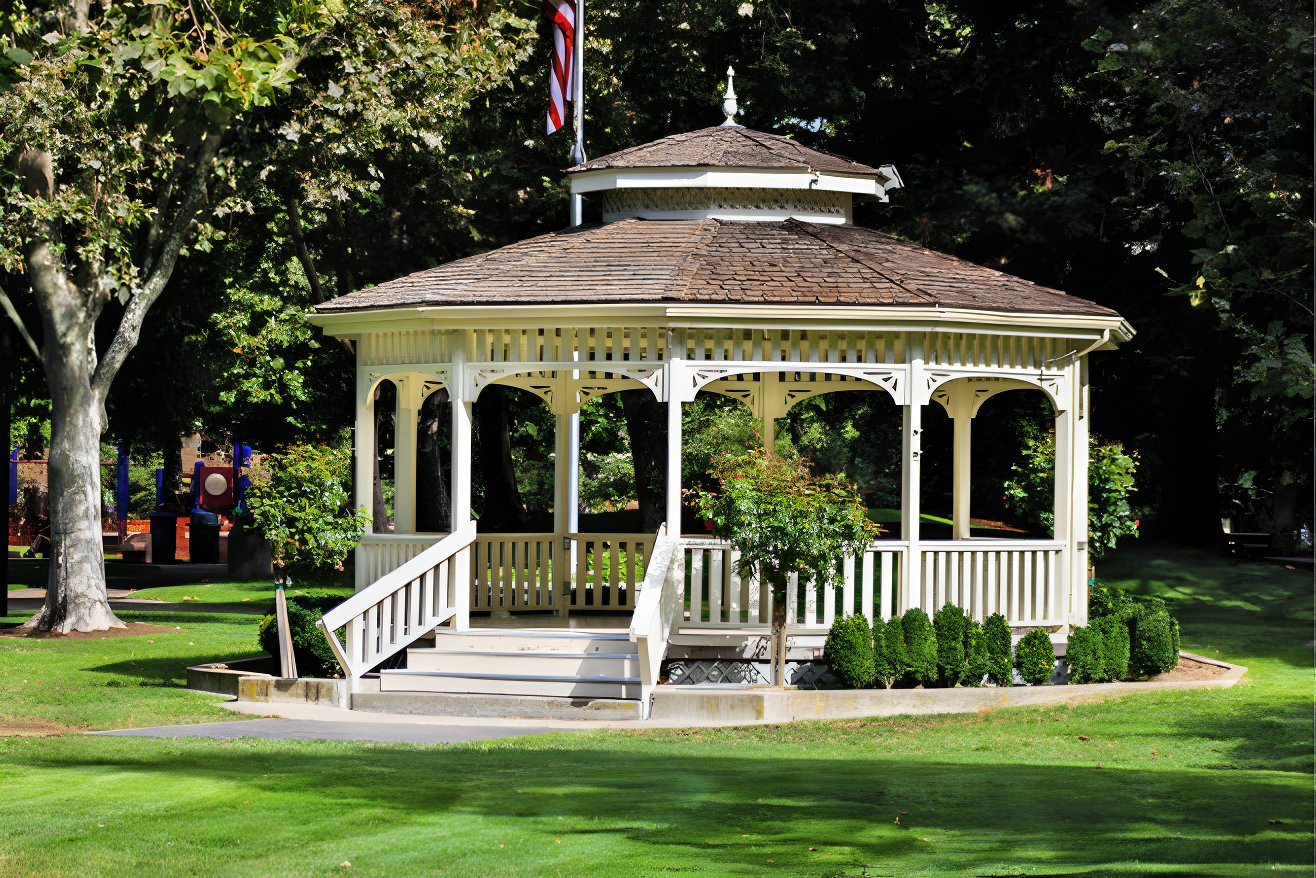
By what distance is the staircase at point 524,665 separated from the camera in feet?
56.4

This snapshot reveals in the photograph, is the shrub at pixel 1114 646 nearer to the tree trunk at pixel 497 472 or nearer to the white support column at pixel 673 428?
the white support column at pixel 673 428

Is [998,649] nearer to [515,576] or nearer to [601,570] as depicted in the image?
[601,570]

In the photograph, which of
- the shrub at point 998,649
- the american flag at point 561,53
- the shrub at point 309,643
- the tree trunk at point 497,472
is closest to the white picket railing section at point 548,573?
the shrub at point 309,643

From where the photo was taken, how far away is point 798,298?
17688 mm

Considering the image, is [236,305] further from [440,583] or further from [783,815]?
[783,815]

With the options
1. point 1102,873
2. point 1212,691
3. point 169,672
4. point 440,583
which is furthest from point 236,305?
point 1102,873

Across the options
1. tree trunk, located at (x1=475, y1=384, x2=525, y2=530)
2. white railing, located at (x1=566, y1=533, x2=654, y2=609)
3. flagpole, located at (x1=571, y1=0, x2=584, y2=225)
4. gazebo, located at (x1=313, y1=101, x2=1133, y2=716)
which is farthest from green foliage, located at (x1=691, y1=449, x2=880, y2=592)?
tree trunk, located at (x1=475, y1=384, x2=525, y2=530)

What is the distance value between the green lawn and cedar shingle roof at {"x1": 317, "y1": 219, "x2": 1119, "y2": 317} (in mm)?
4513

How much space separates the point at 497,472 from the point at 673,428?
18.9 m

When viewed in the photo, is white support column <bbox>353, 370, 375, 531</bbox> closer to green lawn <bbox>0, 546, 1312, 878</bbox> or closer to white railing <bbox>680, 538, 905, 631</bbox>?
green lawn <bbox>0, 546, 1312, 878</bbox>

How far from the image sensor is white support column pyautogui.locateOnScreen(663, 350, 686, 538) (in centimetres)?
1783

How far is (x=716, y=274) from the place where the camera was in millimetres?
18500

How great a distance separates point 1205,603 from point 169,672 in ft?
55.5

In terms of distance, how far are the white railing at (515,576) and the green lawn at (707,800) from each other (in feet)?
15.0
